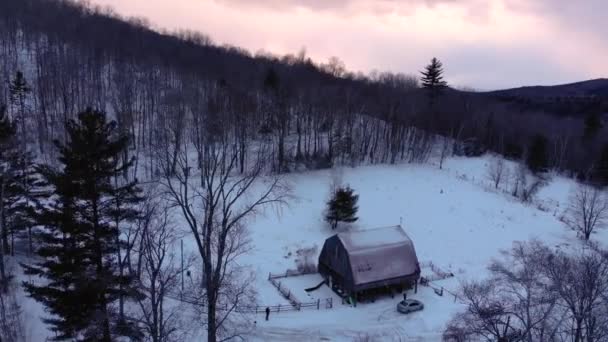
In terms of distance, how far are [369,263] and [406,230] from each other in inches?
436

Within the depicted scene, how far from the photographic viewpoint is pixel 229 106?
4941 centimetres

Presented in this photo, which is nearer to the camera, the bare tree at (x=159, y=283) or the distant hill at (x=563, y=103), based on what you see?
the bare tree at (x=159, y=283)

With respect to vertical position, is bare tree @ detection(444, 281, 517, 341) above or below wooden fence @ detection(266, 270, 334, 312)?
above

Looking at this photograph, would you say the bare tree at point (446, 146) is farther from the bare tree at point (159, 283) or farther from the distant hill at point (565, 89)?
the distant hill at point (565, 89)

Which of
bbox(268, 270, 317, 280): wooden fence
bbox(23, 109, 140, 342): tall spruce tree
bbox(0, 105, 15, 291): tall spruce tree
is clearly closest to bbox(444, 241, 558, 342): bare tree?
bbox(268, 270, 317, 280): wooden fence

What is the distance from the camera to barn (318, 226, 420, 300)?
84.9ft

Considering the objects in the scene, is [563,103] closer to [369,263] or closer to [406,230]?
[406,230]

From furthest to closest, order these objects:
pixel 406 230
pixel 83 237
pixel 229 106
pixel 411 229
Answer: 1. pixel 229 106
2. pixel 411 229
3. pixel 406 230
4. pixel 83 237

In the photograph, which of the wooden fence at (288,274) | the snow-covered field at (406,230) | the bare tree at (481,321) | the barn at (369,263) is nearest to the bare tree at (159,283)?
the snow-covered field at (406,230)

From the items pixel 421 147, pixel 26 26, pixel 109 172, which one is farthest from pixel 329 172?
pixel 26 26

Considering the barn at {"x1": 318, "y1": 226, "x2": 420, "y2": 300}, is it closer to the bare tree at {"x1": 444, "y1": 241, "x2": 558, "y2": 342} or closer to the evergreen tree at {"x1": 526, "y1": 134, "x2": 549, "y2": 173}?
the bare tree at {"x1": 444, "y1": 241, "x2": 558, "y2": 342}

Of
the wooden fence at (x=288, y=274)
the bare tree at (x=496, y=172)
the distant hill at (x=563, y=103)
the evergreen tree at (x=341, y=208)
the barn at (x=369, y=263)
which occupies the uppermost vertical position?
the distant hill at (x=563, y=103)

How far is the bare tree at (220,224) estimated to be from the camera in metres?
14.8

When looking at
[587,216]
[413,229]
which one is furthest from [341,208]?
[587,216]
